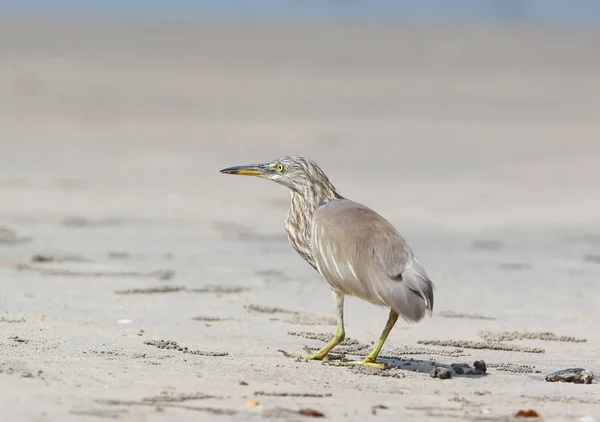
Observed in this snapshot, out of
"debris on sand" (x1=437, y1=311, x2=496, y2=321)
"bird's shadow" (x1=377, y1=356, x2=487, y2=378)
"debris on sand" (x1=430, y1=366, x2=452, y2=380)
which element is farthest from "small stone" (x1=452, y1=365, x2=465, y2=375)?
"debris on sand" (x1=437, y1=311, x2=496, y2=321)

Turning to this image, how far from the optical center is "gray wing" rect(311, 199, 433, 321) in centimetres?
660

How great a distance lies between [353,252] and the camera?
685cm

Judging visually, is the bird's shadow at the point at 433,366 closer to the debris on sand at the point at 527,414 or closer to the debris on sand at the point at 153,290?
the debris on sand at the point at 527,414

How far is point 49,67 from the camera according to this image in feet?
87.2

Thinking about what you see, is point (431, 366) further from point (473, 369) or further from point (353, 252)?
point (353, 252)

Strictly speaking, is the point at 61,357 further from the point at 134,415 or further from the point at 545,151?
the point at 545,151

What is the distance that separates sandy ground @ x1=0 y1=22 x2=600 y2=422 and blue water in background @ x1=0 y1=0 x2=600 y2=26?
1251cm

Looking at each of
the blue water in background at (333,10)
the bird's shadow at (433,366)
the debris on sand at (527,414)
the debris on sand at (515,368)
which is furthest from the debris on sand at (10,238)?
the blue water in background at (333,10)

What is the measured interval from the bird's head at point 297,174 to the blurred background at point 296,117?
5.38m

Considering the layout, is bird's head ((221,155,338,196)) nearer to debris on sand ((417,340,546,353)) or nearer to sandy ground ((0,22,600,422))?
sandy ground ((0,22,600,422))

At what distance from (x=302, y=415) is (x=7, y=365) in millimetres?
1463

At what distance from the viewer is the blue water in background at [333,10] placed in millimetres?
44469

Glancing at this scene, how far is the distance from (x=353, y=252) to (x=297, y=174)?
839 millimetres

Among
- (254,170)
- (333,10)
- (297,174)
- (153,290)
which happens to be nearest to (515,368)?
(297,174)
